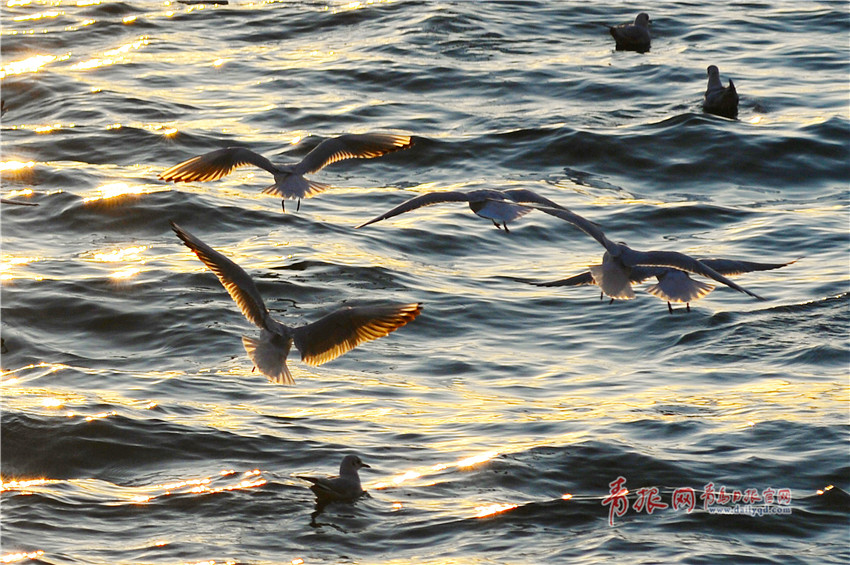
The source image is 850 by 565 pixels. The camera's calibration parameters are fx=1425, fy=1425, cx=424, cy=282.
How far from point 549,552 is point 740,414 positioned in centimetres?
247

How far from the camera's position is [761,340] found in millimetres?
11234

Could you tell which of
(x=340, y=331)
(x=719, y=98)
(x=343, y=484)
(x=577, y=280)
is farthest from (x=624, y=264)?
(x=719, y=98)

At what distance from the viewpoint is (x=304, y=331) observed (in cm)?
782

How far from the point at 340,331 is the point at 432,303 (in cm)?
431

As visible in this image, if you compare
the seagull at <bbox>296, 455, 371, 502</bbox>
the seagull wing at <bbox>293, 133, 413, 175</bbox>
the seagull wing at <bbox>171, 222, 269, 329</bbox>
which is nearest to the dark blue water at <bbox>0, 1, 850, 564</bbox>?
the seagull at <bbox>296, 455, 371, 502</bbox>

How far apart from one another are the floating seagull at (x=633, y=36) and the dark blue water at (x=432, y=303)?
244 mm

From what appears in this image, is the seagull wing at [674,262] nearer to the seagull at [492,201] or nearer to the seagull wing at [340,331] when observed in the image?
the seagull at [492,201]

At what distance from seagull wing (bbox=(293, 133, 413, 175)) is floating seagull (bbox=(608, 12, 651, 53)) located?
1050cm

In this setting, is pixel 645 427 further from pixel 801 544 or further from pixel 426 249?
pixel 426 249

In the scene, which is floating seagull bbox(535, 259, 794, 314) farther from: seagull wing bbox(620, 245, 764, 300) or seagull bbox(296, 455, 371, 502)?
seagull bbox(296, 455, 371, 502)

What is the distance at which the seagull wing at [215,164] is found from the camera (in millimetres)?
9844

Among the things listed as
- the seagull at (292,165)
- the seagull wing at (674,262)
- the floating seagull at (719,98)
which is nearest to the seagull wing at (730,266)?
the seagull wing at (674,262)

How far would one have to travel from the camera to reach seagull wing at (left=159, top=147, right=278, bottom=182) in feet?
32.3

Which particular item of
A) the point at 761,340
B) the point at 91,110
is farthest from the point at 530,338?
Result: the point at 91,110
